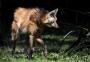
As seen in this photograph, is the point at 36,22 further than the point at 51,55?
No

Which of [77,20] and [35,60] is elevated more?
[77,20]

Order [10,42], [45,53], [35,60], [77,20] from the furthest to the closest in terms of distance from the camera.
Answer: [77,20], [10,42], [45,53], [35,60]

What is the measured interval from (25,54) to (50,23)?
3.69 feet

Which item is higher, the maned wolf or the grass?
the maned wolf

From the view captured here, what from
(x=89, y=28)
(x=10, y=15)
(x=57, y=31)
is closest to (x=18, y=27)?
(x=10, y=15)

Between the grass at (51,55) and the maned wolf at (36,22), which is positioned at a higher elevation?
the maned wolf at (36,22)

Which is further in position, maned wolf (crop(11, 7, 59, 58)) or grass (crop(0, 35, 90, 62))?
maned wolf (crop(11, 7, 59, 58))

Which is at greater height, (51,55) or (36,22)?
(36,22)

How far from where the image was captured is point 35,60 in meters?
9.17

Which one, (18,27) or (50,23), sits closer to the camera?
(50,23)

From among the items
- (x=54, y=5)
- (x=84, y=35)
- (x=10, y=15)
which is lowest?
(x=84, y=35)

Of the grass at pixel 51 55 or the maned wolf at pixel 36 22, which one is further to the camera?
the maned wolf at pixel 36 22

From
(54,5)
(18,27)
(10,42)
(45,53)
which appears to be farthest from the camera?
(54,5)

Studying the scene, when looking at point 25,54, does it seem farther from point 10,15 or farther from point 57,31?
point 57,31
